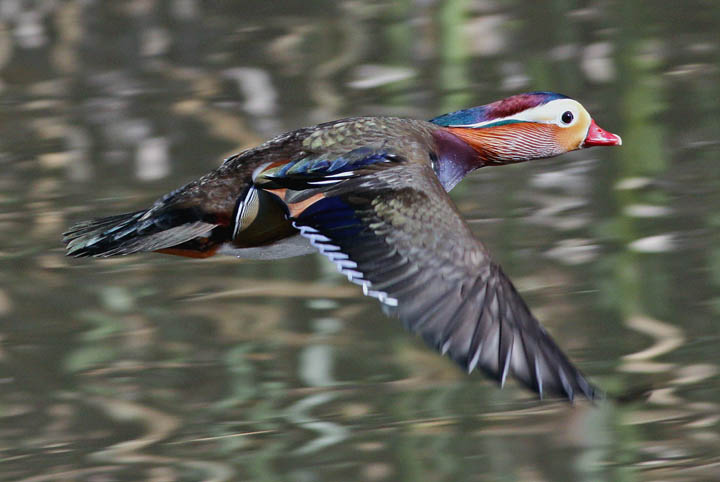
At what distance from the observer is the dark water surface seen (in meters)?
3.48

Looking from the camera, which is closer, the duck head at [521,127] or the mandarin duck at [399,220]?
the mandarin duck at [399,220]

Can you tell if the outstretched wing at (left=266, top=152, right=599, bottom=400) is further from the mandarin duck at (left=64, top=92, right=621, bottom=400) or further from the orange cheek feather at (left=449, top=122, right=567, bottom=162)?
the orange cheek feather at (left=449, top=122, right=567, bottom=162)

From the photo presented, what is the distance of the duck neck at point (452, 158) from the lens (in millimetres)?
3336

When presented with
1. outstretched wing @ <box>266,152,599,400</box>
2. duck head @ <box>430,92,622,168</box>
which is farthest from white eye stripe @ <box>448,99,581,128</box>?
outstretched wing @ <box>266,152,599,400</box>

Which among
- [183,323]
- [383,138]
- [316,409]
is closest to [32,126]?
[183,323]

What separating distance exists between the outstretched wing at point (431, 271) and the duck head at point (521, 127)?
542 mm

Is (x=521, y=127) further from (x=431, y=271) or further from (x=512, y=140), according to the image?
(x=431, y=271)

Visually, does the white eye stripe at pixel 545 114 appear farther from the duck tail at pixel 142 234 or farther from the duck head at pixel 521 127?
the duck tail at pixel 142 234

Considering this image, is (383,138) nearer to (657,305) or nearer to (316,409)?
(316,409)

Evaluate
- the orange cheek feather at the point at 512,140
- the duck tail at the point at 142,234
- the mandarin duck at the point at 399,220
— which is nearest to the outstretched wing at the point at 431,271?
the mandarin duck at the point at 399,220

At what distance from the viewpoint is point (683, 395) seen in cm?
357

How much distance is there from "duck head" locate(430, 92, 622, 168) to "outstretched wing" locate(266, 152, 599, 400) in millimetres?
542

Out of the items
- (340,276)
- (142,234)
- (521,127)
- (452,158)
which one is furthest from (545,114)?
(142,234)

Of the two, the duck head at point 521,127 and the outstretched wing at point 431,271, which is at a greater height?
the duck head at point 521,127
